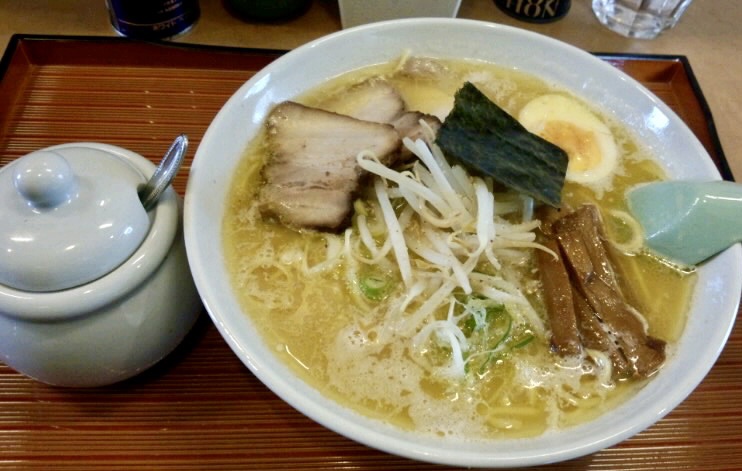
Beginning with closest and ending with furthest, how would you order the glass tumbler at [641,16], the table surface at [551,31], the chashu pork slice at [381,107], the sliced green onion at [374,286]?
the sliced green onion at [374,286] < the chashu pork slice at [381,107] < the table surface at [551,31] < the glass tumbler at [641,16]

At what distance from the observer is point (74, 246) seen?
3.49 ft

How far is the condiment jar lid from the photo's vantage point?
3.41 ft

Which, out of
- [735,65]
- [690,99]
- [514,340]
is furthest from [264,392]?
[735,65]

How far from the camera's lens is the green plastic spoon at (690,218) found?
1.41m

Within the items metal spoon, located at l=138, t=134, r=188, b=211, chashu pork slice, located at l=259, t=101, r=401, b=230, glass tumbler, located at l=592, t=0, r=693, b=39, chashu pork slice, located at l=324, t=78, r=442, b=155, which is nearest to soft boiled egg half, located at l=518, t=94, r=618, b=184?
chashu pork slice, located at l=324, t=78, r=442, b=155

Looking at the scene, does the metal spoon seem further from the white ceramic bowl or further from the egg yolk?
the egg yolk

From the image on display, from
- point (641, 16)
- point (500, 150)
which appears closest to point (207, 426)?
point (500, 150)

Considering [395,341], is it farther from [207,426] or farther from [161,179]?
[161,179]

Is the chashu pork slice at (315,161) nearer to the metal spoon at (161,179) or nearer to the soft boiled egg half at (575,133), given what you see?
the metal spoon at (161,179)

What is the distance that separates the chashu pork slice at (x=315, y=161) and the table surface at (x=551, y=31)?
2.73 ft

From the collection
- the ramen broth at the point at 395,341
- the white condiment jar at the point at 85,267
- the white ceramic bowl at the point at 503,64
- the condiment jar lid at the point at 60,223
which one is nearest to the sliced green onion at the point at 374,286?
the ramen broth at the point at 395,341

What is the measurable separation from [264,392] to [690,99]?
1.77 meters

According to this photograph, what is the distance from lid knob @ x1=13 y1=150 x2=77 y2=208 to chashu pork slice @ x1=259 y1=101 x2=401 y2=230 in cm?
51

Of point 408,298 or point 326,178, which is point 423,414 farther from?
point 326,178
